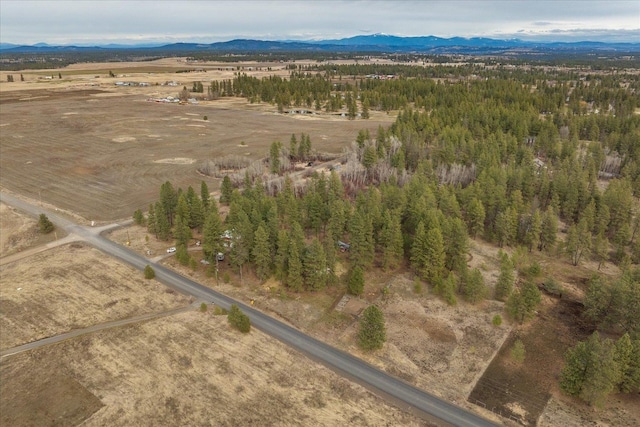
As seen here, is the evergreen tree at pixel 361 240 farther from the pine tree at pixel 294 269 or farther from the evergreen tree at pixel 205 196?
the evergreen tree at pixel 205 196

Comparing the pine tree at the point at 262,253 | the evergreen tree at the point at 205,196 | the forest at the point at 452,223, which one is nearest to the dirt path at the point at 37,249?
the forest at the point at 452,223

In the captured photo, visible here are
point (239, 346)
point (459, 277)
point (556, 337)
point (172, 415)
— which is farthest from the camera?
point (459, 277)

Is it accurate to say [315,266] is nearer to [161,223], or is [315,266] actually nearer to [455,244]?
[455,244]

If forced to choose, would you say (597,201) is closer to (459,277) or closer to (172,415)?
(459,277)

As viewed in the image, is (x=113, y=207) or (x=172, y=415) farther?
(x=113, y=207)

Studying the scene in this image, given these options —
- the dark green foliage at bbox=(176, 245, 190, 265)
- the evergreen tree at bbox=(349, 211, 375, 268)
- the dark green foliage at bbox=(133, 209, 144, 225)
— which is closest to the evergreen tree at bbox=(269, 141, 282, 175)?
the dark green foliage at bbox=(133, 209, 144, 225)

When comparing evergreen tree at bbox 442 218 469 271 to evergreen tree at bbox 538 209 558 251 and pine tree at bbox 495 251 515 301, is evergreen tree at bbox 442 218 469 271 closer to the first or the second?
pine tree at bbox 495 251 515 301

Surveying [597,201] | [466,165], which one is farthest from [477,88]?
[597,201]
